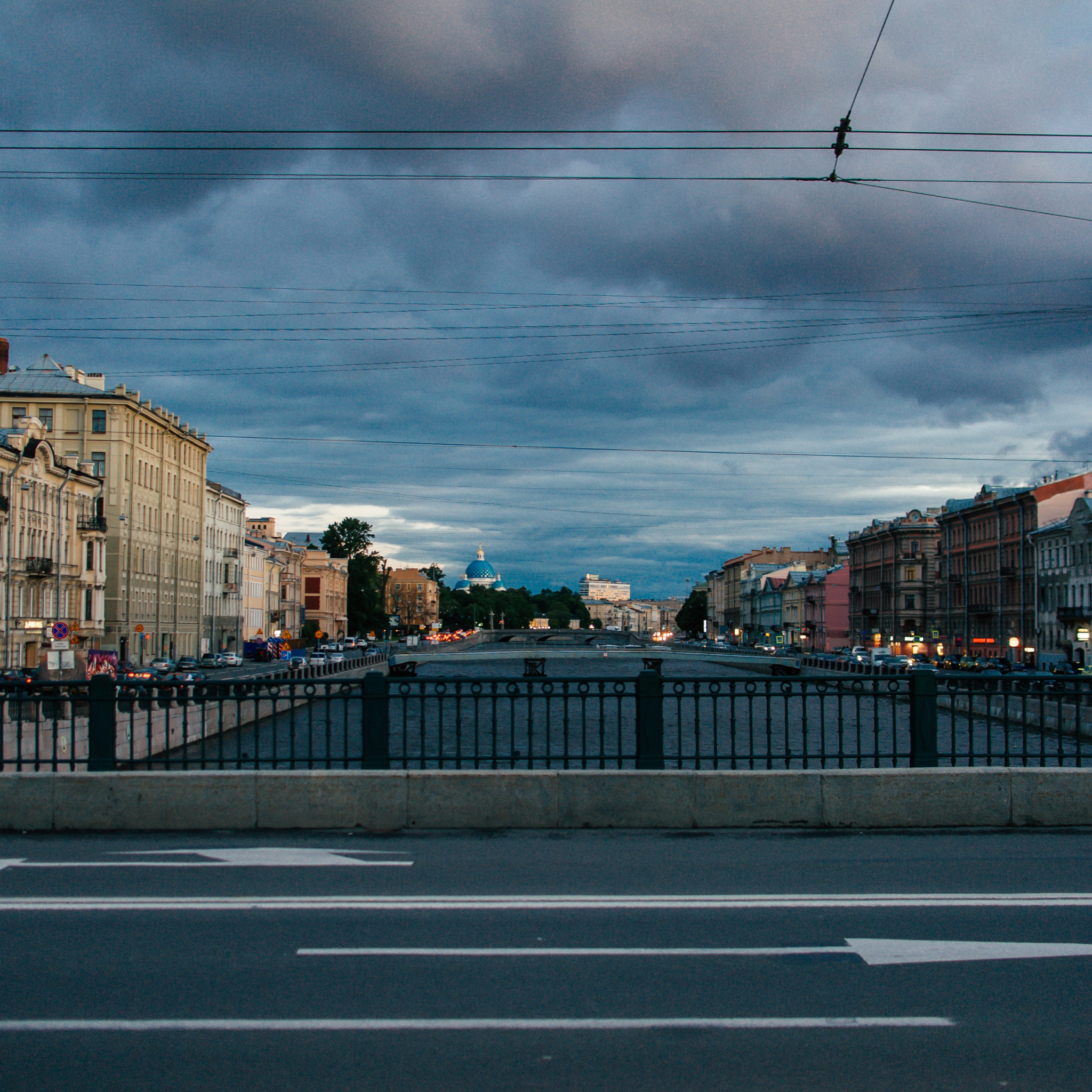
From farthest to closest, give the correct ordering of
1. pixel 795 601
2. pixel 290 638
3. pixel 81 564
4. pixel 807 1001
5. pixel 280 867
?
pixel 795 601, pixel 290 638, pixel 81 564, pixel 280 867, pixel 807 1001

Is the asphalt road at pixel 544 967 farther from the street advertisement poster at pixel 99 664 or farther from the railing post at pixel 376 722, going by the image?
the street advertisement poster at pixel 99 664

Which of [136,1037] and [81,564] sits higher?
[81,564]

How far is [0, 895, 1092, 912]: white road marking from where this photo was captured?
7.80 metres

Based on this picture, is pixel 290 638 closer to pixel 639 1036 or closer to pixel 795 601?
pixel 795 601

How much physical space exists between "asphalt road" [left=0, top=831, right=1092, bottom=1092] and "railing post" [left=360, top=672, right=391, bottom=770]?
4.93 ft

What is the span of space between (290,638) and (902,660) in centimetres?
7127

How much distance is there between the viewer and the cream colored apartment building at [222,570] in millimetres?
97000

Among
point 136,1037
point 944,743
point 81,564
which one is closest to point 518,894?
point 136,1037

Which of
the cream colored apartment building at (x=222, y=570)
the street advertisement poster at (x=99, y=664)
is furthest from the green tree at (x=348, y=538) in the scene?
the street advertisement poster at (x=99, y=664)

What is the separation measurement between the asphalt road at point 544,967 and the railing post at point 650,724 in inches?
58.6

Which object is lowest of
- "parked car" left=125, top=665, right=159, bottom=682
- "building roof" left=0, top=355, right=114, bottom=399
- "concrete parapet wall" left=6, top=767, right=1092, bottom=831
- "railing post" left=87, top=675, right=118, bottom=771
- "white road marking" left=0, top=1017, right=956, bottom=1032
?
"parked car" left=125, top=665, right=159, bottom=682

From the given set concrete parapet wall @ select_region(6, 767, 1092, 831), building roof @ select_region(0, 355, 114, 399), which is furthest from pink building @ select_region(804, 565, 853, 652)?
concrete parapet wall @ select_region(6, 767, 1092, 831)

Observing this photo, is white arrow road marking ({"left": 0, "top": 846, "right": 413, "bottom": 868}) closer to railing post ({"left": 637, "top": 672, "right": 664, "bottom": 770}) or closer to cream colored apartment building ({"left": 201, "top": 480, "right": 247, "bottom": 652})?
railing post ({"left": 637, "top": 672, "right": 664, "bottom": 770})

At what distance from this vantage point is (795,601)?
15900 centimetres
